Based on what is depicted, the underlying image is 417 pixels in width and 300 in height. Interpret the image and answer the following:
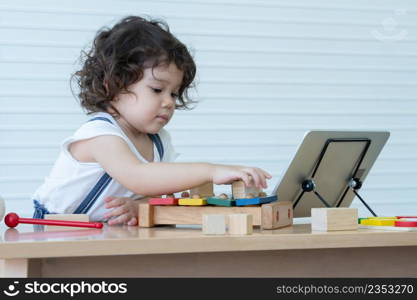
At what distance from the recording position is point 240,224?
105 cm

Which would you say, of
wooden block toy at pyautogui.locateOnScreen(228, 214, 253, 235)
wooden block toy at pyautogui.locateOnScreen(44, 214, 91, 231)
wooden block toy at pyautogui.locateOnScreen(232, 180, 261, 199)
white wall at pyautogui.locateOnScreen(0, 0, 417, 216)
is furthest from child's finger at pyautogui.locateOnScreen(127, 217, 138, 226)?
white wall at pyautogui.locateOnScreen(0, 0, 417, 216)

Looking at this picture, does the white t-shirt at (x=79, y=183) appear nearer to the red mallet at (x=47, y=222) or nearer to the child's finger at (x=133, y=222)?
the child's finger at (x=133, y=222)

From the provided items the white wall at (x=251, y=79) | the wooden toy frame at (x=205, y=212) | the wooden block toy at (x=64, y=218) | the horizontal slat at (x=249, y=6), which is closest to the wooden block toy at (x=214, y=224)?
the wooden toy frame at (x=205, y=212)

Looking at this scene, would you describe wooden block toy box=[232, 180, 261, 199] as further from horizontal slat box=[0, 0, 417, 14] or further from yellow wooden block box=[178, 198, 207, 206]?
horizontal slat box=[0, 0, 417, 14]

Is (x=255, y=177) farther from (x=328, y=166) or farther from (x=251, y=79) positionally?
(x=251, y=79)

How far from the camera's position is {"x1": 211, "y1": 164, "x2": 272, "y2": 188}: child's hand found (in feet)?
4.02

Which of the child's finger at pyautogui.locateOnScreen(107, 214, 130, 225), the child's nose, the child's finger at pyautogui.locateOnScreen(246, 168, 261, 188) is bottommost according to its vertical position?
the child's finger at pyautogui.locateOnScreen(107, 214, 130, 225)

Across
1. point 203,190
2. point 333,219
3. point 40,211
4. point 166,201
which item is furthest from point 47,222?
point 40,211

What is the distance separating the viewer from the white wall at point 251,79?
113 inches

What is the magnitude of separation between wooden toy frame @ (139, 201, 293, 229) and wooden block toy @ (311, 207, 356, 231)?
66mm

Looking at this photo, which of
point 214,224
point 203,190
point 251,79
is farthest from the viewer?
point 251,79

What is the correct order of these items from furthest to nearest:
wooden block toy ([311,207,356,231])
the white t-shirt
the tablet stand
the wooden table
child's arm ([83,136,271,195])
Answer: the white t-shirt, the tablet stand, child's arm ([83,136,271,195]), wooden block toy ([311,207,356,231]), the wooden table

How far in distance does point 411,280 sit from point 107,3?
85.8 inches

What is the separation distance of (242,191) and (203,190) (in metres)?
0.16
